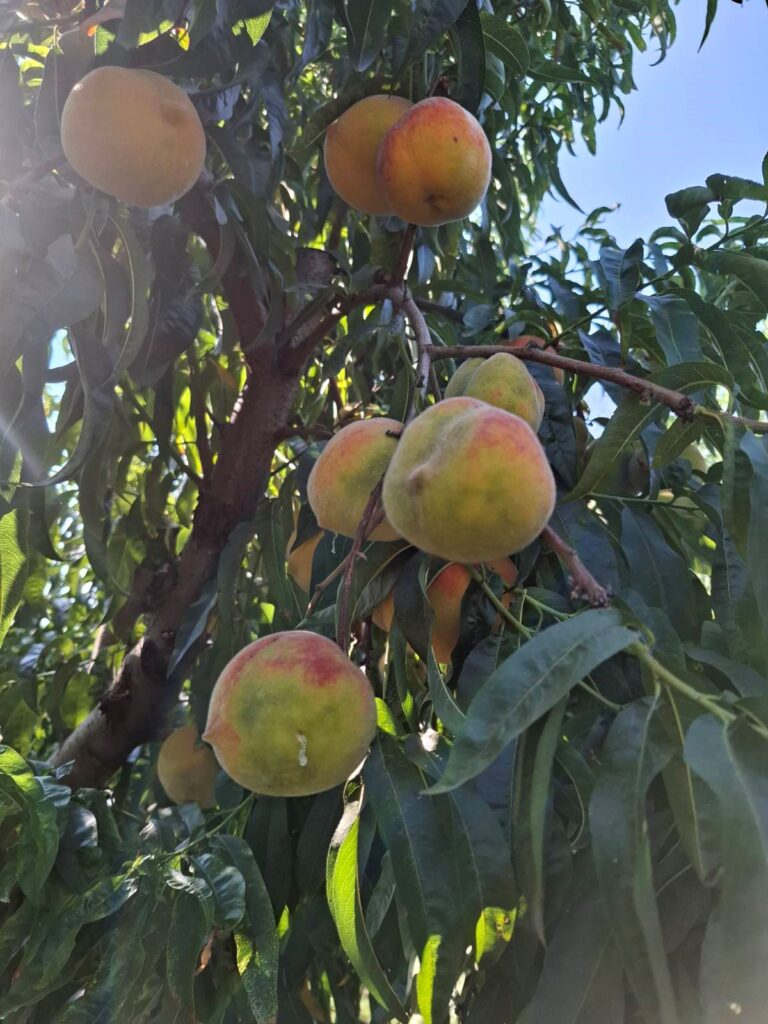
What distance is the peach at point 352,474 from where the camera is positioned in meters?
0.81

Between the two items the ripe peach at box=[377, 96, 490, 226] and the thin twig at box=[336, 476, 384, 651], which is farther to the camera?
the ripe peach at box=[377, 96, 490, 226]

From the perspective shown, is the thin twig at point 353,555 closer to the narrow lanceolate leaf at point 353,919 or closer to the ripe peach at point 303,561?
the narrow lanceolate leaf at point 353,919

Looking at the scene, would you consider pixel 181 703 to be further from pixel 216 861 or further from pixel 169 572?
pixel 216 861

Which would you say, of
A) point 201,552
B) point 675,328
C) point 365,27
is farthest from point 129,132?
point 201,552

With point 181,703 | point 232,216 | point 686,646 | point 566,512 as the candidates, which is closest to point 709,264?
point 566,512

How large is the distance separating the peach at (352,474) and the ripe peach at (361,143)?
0.47 metres

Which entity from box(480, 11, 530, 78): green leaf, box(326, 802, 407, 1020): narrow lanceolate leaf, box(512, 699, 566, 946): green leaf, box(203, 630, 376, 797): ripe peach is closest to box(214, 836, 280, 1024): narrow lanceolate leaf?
box(326, 802, 407, 1020): narrow lanceolate leaf

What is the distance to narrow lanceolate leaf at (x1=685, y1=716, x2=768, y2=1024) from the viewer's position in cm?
52

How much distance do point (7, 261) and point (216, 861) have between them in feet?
2.46

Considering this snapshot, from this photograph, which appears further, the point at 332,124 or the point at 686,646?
the point at 332,124

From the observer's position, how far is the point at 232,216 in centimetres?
124

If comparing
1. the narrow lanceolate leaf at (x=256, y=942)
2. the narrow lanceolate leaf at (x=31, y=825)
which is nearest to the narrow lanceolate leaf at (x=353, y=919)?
the narrow lanceolate leaf at (x=256, y=942)

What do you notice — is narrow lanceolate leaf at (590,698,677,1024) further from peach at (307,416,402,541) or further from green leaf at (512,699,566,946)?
peach at (307,416,402,541)

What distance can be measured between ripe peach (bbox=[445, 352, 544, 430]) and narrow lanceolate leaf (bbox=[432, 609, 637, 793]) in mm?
304
